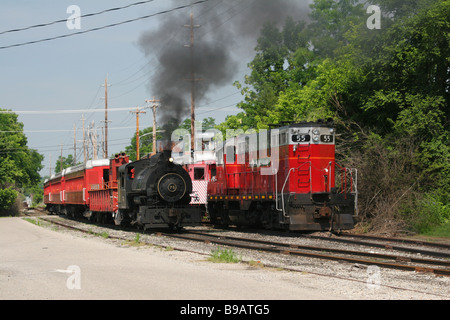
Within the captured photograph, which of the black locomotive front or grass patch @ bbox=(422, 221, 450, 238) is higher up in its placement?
the black locomotive front

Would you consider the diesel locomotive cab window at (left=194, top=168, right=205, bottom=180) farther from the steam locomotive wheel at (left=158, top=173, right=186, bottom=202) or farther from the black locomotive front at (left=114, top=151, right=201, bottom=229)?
the steam locomotive wheel at (left=158, top=173, right=186, bottom=202)

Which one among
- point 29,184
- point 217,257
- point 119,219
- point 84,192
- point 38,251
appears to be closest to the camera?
point 217,257

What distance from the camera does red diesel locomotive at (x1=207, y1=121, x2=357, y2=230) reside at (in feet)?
63.0

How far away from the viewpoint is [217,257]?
1352cm

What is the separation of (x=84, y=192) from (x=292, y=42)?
87.6 ft

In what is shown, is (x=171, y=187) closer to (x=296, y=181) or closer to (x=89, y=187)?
(x=296, y=181)

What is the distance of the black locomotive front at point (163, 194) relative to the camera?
22453mm

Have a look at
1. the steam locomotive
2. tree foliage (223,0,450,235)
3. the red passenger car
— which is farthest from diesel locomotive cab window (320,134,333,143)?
the red passenger car

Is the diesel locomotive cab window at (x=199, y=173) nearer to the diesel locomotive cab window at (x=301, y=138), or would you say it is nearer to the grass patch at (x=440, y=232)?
the diesel locomotive cab window at (x=301, y=138)

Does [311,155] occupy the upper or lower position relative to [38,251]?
upper

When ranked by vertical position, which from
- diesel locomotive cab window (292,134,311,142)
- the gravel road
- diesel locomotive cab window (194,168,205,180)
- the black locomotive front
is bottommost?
the gravel road

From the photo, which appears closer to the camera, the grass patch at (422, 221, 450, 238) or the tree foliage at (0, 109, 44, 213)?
the grass patch at (422, 221, 450, 238)
